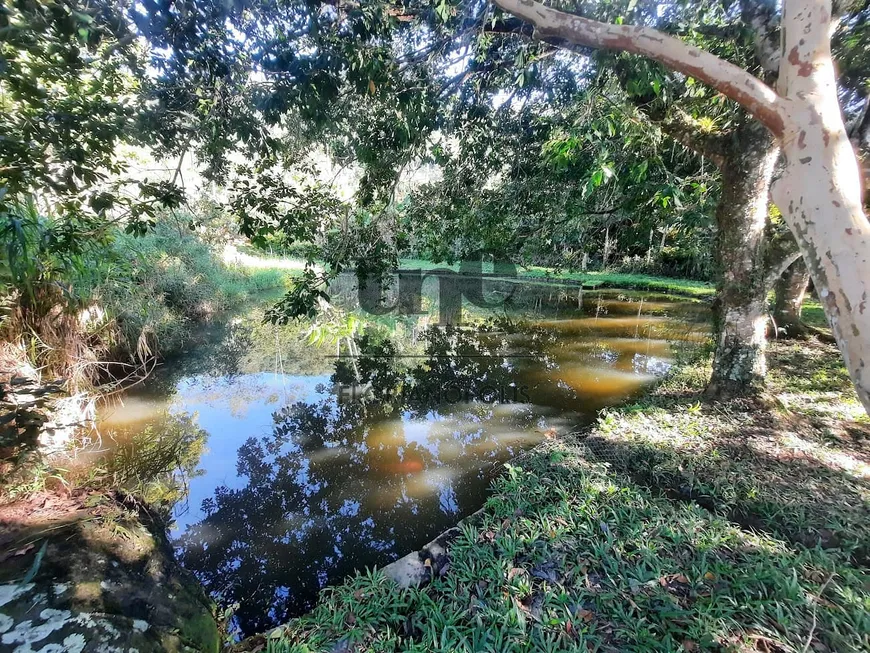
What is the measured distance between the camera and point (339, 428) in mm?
4941

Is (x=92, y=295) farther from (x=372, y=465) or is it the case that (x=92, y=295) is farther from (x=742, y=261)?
(x=742, y=261)

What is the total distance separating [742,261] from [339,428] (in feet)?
16.6

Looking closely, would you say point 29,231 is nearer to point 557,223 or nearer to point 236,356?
point 236,356

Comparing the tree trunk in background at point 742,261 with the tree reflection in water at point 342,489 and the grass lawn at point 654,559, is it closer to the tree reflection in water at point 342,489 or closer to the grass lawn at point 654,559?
the grass lawn at point 654,559

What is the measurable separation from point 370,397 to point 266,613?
3635 mm

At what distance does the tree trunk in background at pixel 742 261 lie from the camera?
374 centimetres

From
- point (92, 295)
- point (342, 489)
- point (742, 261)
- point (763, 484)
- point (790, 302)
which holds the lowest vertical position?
point (342, 489)

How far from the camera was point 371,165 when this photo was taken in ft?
14.5

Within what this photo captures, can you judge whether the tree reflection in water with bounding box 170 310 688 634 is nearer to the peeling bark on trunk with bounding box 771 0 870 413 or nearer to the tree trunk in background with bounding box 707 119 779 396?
the tree trunk in background with bounding box 707 119 779 396

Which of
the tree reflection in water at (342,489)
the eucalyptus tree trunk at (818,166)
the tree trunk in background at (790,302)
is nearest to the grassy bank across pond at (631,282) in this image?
the tree trunk in background at (790,302)

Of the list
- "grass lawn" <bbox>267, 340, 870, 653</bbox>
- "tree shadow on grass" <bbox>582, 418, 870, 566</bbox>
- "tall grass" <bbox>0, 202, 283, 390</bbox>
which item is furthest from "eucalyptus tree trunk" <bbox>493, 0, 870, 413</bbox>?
"tall grass" <bbox>0, 202, 283, 390</bbox>

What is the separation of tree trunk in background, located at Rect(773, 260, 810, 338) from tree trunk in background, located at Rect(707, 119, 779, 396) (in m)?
4.32

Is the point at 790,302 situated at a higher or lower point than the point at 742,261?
lower

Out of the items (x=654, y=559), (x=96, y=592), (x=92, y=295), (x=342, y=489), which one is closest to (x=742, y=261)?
(x=654, y=559)
